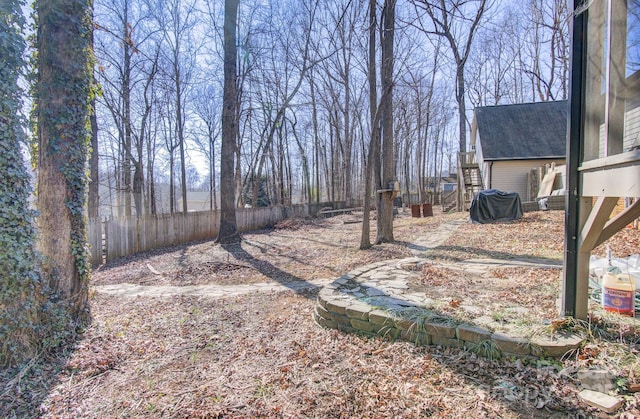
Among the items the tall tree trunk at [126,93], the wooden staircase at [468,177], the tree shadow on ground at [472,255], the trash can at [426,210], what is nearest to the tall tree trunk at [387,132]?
the tree shadow on ground at [472,255]

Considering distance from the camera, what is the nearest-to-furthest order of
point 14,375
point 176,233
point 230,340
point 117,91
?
point 14,375 → point 230,340 → point 176,233 → point 117,91

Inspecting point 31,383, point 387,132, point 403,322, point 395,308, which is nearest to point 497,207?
point 387,132

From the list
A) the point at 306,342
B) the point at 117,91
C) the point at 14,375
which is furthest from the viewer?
the point at 117,91

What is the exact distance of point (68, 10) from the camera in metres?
3.23

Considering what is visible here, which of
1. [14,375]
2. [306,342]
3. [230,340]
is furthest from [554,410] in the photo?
[14,375]

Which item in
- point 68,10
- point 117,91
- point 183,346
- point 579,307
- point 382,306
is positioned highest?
point 117,91

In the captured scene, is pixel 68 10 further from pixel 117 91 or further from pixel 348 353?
pixel 117 91

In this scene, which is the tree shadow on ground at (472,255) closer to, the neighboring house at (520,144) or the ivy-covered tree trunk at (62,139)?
the ivy-covered tree trunk at (62,139)

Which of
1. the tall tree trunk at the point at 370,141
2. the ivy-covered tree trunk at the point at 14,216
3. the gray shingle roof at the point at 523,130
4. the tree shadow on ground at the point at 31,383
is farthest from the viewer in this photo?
the gray shingle roof at the point at 523,130

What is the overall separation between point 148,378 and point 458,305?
112 inches

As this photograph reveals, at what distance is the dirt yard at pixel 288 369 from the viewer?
2.12m

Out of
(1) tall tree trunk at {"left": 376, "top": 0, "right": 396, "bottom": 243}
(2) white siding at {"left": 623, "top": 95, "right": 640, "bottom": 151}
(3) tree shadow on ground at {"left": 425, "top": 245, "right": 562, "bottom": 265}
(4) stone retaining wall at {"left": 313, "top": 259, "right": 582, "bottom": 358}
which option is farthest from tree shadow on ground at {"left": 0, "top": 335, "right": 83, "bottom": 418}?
(1) tall tree trunk at {"left": 376, "top": 0, "right": 396, "bottom": 243}

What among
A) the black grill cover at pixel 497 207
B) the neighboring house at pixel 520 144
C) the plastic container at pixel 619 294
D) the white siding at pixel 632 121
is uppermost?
the neighboring house at pixel 520 144

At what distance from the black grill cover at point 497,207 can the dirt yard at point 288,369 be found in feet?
20.2
